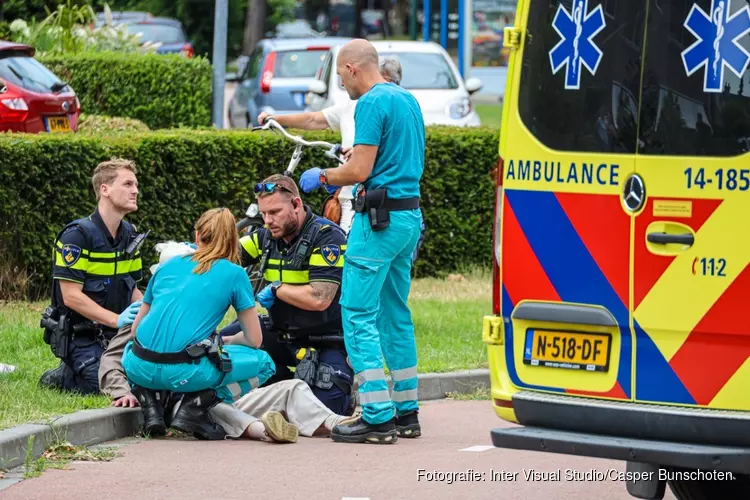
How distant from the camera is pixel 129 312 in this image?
7.84m

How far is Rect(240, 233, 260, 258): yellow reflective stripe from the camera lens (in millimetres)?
8250

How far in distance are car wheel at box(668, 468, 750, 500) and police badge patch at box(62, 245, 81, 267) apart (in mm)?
3737

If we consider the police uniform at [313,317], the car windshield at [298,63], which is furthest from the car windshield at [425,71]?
the police uniform at [313,317]

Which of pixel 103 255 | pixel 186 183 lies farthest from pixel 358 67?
pixel 186 183

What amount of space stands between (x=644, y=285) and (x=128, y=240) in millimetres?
4020

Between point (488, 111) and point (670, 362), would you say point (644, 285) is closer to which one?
point (670, 362)

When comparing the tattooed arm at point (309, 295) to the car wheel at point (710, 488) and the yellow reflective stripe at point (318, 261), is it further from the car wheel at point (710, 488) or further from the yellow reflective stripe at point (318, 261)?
the car wheel at point (710, 488)

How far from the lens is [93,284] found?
8125 mm

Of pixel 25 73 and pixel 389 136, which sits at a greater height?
pixel 389 136

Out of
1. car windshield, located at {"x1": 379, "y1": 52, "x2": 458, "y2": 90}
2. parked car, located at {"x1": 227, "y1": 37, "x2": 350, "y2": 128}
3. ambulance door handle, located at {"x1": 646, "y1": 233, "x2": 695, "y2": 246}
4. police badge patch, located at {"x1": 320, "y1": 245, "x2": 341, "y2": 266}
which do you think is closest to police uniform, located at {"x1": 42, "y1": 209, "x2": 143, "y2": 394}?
police badge patch, located at {"x1": 320, "y1": 245, "x2": 341, "y2": 266}

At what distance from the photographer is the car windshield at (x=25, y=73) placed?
14.5m

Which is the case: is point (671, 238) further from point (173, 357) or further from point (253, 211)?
point (253, 211)

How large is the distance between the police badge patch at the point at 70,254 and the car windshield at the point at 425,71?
33.1ft

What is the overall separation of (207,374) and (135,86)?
1203cm
